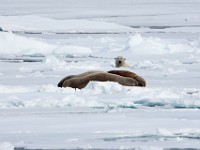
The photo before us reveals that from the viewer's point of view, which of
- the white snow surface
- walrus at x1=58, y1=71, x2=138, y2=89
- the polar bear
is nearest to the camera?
the white snow surface

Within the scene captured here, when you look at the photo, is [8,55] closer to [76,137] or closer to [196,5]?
[76,137]

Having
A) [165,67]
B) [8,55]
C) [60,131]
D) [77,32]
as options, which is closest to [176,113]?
[60,131]

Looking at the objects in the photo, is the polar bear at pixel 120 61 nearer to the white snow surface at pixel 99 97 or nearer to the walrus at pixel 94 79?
the white snow surface at pixel 99 97

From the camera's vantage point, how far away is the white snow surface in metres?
4.28

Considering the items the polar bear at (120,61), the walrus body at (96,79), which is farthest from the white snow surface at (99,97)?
the walrus body at (96,79)

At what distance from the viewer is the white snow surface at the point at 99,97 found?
168 inches

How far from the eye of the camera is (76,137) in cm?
429

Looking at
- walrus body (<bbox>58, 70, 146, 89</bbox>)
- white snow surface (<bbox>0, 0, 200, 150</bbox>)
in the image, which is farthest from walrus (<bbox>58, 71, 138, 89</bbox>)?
white snow surface (<bbox>0, 0, 200, 150</bbox>)

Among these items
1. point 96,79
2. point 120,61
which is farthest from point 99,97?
point 120,61

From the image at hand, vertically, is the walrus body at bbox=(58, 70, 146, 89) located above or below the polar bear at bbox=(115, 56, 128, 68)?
below

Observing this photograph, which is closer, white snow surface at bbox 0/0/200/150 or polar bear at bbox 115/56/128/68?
white snow surface at bbox 0/0/200/150

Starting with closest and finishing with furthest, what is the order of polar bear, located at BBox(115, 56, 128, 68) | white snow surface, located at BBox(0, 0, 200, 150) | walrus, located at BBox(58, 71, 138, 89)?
1. white snow surface, located at BBox(0, 0, 200, 150)
2. walrus, located at BBox(58, 71, 138, 89)
3. polar bear, located at BBox(115, 56, 128, 68)

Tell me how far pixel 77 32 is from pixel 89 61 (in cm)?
705

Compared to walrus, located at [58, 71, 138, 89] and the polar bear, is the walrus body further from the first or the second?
the polar bear
